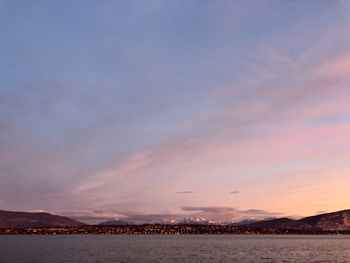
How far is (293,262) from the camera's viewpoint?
4870 inches

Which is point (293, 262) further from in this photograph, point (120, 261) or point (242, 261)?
point (120, 261)

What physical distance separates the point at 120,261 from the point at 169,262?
516 inches

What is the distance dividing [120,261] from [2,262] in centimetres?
3096

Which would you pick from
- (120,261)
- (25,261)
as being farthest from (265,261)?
(25,261)

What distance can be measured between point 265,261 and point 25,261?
64334 millimetres

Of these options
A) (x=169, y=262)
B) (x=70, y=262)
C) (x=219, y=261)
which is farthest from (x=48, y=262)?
(x=219, y=261)

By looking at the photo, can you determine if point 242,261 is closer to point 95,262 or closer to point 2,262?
point 95,262

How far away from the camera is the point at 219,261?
12375 cm

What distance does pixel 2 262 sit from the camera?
121 m

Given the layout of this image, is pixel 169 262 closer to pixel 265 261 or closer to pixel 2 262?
pixel 265 261

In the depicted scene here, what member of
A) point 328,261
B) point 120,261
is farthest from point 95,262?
point 328,261

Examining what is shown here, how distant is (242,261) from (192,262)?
14459 mm

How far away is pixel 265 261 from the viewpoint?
410ft

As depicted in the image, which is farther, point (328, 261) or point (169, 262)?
point (328, 261)
